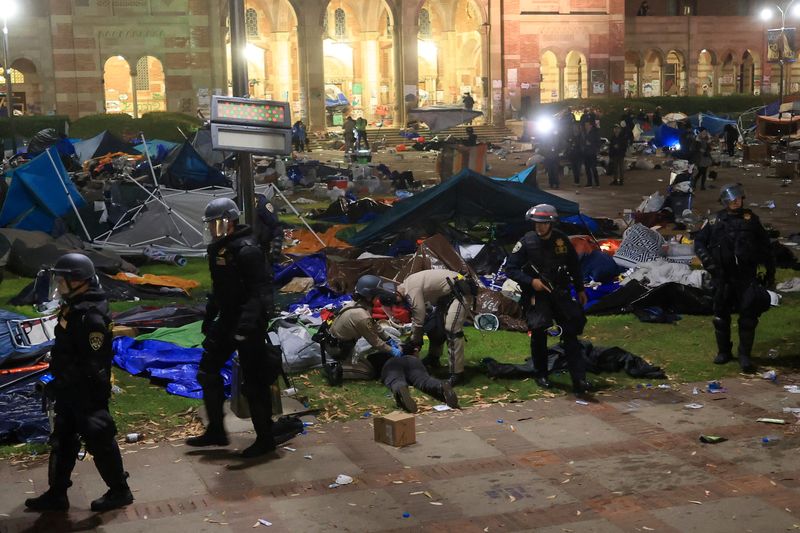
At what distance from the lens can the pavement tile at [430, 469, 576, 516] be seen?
7.37 meters

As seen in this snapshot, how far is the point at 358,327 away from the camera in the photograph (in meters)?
10.4

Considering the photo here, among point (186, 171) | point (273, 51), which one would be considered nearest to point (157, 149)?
point (186, 171)

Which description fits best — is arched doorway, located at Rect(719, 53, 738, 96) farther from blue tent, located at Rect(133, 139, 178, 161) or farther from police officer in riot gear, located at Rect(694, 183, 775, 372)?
police officer in riot gear, located at Rect(694, 183, 775, 372)

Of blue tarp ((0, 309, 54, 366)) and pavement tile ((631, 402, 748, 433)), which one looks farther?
blue tarp ((0, 309, 54, 366))

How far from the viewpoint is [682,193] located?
21109 millimetres

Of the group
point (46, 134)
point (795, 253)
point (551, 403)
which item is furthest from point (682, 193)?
point (46, 134)

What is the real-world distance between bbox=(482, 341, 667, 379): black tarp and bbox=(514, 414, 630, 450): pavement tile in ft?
4.19

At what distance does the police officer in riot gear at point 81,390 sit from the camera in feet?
23.7

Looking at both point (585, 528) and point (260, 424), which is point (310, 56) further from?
point (585, 528)

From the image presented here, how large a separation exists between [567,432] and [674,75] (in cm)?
5234

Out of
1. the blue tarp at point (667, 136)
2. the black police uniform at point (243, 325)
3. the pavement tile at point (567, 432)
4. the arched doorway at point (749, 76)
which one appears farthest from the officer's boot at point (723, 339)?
the arched doorway at point (749, 76)

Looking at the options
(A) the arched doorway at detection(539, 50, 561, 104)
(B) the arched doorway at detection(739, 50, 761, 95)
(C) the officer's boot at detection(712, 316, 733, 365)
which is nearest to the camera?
(C) the officer's boot at detection(712, 316, 733, 365)

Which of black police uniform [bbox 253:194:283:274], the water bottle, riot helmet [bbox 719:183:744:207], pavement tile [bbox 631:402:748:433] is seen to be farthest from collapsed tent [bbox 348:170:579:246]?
the water bottle

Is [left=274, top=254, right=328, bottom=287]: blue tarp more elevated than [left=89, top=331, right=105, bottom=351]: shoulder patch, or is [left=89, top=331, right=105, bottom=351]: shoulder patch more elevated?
[left=89, top=331, right=105, bottom=351]: shoulder patch
